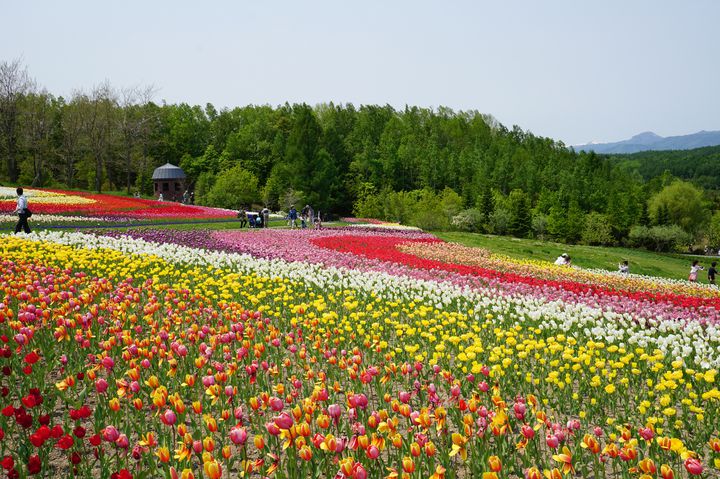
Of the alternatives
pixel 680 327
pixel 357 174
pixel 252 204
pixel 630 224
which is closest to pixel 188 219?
pixel 680 327

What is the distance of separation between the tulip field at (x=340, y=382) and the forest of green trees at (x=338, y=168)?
44.1 meters

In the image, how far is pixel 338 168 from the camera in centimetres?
8219

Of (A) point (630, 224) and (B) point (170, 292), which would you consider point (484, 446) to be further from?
(A) point (630, 224)

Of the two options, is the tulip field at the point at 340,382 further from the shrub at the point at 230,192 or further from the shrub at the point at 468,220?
the shrub at the point at 468,220

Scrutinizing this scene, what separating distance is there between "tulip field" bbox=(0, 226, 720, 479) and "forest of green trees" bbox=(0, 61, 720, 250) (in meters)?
44.1

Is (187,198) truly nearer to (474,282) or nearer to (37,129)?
(37,129)

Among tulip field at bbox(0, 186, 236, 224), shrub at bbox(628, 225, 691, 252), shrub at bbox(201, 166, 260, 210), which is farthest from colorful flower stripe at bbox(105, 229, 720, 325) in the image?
shrub at bbox(628, 225, 691, 252)

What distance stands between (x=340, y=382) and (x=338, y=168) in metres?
76.0

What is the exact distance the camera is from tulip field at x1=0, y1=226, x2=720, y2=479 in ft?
14.4

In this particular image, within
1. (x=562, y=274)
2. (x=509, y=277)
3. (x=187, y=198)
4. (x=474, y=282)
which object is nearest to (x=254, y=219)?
(x=562, y=274)

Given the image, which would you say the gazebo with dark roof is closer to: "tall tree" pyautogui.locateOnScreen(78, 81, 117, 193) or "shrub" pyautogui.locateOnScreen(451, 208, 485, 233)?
"tall tree" pyautogui.locateOnScreen(78, 81, 117, 193)

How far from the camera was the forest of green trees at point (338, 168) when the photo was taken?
67.8 m

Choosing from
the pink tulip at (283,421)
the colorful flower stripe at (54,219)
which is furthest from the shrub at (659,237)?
the pink tulip at (283,421)

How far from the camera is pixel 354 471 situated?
344cm
